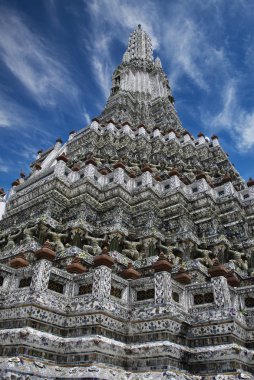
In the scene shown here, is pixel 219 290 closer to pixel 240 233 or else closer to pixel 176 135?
pixel 240 233

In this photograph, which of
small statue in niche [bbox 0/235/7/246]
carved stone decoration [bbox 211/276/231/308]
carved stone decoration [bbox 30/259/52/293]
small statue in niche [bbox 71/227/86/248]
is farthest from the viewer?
small statue in niche [bbox 0/235/7/246]

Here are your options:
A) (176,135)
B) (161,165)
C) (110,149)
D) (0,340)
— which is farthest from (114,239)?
(176,135)

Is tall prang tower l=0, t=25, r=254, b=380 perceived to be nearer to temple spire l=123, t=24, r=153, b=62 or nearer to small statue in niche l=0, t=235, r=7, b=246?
small statue in niche l=0, t=235, r=7, b=246

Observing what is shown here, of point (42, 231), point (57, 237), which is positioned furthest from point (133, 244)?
point (42, 231)

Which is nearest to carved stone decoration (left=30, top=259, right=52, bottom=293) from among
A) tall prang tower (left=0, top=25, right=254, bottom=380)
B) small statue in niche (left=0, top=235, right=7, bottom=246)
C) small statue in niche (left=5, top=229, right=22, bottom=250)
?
tall prang tower (left=0, top=25, right=254, bottom=380)

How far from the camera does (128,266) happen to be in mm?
10516

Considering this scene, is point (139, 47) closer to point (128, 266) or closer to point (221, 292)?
point (128, 266)

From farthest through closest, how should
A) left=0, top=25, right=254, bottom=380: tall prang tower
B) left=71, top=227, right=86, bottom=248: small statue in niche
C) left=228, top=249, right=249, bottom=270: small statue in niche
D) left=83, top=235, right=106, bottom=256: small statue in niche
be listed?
left=228, top=249, right=249, bottom=270: small statue in niche < left=71, top=227, right=86, bottom=248: small statue in niche < left=83, top=235, right=106, bottom=256: small statue in niche < left=0, top=25, right=254, bottom=380: tall prang tower

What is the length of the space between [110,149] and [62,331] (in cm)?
1820

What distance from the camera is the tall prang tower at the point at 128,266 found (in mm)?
8375

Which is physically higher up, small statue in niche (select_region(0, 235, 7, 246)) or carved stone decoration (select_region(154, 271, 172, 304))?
small statue in niche (select_region(0, 235, 7, 246))

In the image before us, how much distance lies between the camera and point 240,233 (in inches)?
658

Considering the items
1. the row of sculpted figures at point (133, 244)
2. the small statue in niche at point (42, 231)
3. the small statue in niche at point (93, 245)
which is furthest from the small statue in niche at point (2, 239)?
the small statue in niche at point (93, 245)

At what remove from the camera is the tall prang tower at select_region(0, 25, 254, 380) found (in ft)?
27.5
